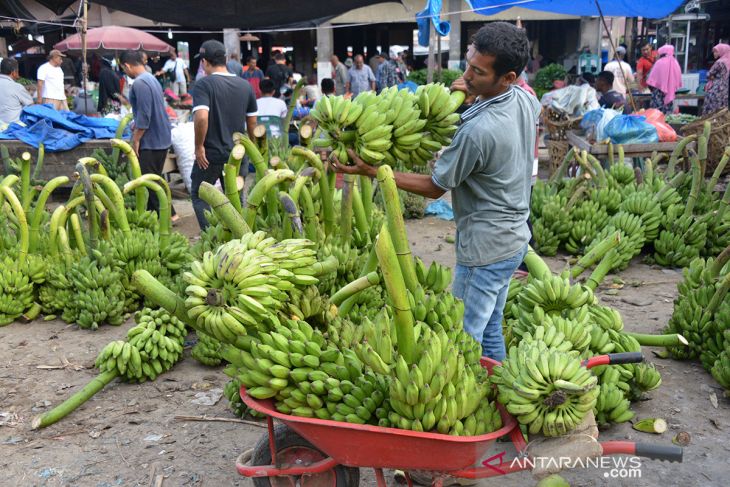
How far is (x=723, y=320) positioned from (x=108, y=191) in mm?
4565

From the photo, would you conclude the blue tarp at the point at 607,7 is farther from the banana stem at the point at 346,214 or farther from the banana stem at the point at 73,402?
the banana stem at the point at 73,402

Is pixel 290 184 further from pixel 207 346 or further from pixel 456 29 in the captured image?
pixel 456 29

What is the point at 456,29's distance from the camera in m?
20.8

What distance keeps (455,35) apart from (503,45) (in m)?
19.0

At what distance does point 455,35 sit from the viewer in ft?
68.5

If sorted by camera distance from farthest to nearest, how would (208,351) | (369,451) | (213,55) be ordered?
(213,55)
(208,351)
(369,451)

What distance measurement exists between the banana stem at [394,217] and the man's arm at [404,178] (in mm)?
329

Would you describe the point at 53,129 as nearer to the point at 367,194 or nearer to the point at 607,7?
the point at 367,194

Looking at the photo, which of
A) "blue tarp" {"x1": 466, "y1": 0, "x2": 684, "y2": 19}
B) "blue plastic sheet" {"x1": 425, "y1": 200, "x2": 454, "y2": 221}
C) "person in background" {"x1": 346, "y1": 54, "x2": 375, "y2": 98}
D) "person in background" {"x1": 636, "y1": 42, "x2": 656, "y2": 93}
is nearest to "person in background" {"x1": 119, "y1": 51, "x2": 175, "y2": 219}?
"blue plastic sheet" {"x1": 425, "y1": 200, "x2": 454, "y2": 221}

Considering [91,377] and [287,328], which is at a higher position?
[287,328]

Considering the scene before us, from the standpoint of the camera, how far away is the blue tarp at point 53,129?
29.5 feet

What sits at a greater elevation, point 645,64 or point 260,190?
point 645,64

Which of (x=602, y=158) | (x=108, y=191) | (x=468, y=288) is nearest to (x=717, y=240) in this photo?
(x=602, y=158)

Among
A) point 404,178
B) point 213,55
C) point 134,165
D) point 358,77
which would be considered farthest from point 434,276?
point 358,77
